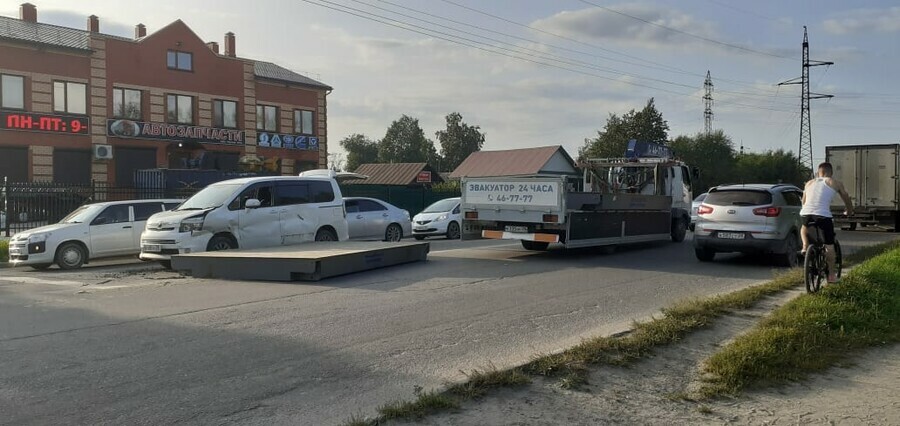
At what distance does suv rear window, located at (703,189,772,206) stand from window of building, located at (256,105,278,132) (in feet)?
93.9

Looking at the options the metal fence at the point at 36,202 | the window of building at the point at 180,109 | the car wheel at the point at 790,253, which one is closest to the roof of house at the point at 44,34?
the window of building at the point at 180,109

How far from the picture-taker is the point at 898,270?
1025cm

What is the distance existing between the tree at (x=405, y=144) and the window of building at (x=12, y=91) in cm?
6891

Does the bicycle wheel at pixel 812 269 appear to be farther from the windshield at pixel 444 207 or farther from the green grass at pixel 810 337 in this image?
the windshield at pixel 444 207

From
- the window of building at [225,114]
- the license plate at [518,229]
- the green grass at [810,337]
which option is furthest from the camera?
the window of building at [225,114]

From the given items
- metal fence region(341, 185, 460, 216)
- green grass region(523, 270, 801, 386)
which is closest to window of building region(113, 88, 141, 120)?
metal fence region(341, 185, 460, 216)

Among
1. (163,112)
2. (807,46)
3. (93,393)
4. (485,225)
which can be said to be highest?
(807,46)

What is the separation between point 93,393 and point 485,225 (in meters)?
10.5

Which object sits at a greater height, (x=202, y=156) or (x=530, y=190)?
(x=202, y=156)

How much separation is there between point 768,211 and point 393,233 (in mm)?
11660

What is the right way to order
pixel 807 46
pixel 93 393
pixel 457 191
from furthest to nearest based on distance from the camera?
pixel 807 46 < pixel 457 191 < pixel 93 393

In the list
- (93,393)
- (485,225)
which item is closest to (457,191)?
(485,225)

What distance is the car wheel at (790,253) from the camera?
43.2 ft

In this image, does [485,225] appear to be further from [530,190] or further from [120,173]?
[120,173]
